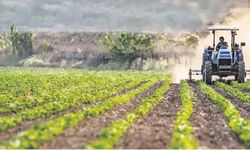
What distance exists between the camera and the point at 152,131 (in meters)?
15.0

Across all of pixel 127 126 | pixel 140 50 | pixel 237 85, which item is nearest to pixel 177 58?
pixel 140 50

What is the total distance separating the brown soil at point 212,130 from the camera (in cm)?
1349

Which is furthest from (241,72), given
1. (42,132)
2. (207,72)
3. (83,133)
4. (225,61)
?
(42,132)

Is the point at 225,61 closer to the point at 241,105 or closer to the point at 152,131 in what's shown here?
the point at 241,105

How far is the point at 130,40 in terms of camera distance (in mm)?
132375

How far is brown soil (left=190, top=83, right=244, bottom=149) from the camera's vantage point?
13.5m

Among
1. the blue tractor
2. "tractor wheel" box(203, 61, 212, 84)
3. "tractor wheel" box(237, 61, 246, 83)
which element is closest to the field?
the blue tractor

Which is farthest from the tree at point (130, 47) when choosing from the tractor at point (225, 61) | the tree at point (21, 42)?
the tractor at point (225, 61)

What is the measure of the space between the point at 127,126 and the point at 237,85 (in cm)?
2254

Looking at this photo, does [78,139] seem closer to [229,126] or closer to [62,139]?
[62,139]

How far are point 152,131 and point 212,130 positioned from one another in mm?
1728

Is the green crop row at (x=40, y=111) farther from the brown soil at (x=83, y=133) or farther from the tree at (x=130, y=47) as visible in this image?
the tree at (x=130, y=47)

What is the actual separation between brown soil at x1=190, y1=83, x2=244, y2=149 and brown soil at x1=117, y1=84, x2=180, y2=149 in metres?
0.72

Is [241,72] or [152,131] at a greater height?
[241,72]
